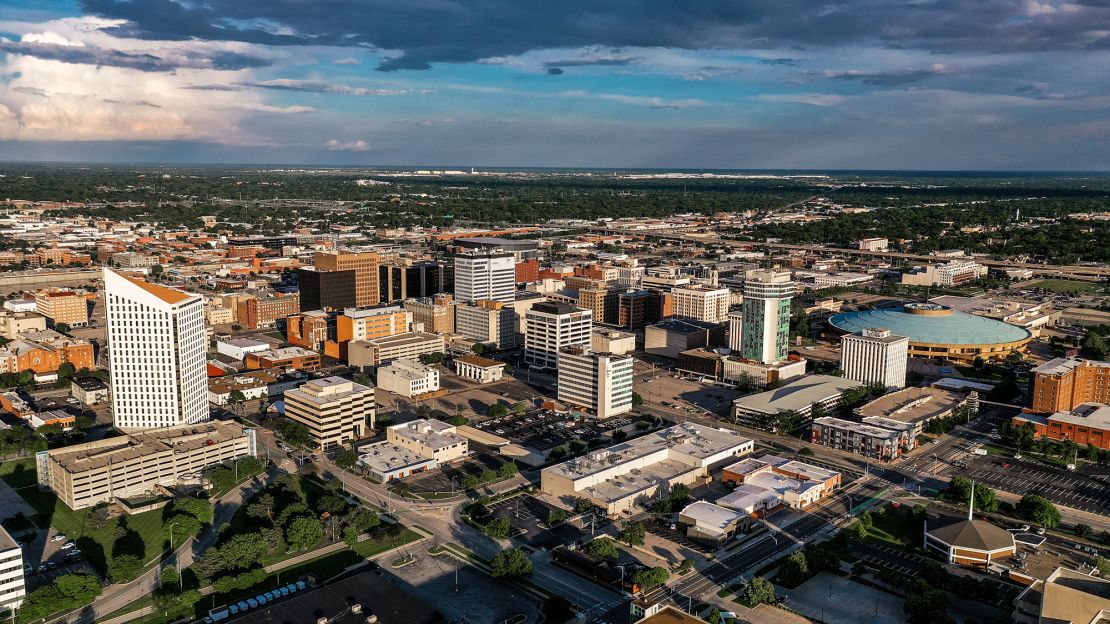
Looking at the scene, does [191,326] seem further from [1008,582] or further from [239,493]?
[1008,582]

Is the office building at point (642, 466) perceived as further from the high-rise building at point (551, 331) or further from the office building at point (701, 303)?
the office building at point (701, 303)

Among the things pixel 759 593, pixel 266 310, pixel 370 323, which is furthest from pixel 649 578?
pixel 266 310

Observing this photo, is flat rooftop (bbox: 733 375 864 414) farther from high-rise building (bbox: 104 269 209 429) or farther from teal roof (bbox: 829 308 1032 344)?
high-rise building (bbox: 104 269 209 429)

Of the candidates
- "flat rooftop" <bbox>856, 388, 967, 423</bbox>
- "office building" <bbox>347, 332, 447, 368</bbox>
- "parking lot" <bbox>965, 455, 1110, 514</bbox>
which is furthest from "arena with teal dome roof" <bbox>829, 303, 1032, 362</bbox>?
"office building" <bbox>347, 332, 447, 368</bbox>

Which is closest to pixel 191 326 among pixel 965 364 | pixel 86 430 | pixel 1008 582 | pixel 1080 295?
pixel 86 430

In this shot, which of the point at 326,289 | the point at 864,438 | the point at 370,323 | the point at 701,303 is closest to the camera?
the point at 864,438

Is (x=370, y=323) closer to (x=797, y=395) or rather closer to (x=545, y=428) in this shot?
(x=545, y=428)
